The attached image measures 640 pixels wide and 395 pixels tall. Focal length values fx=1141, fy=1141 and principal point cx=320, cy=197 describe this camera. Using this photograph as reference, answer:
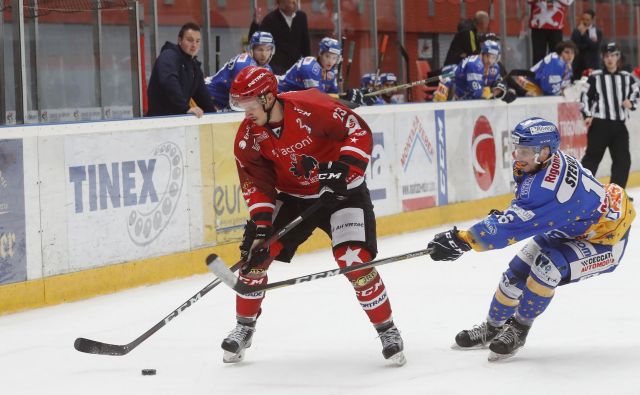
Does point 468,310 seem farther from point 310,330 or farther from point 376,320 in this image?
point 376,320

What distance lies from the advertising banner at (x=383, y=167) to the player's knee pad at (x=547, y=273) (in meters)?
4.12

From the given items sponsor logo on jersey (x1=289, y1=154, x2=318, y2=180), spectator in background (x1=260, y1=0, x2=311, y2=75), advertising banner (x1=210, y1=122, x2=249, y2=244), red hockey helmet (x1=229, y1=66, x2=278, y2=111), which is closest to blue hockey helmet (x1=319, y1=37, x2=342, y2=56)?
spectator in background (x1=260, y1=0, x2=311, y2=75)

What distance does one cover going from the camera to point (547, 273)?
4281mm

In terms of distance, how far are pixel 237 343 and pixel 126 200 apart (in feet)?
7.01

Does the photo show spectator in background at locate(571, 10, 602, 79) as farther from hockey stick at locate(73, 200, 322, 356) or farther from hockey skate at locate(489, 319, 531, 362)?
hockey stick at locate(73, 200, 322, 356)

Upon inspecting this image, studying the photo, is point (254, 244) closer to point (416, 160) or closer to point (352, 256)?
point (352, 256)

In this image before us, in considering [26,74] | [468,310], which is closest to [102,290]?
[26,74]

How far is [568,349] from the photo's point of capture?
15.0 feet

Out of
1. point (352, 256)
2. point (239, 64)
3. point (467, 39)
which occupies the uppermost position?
point (467, 39)

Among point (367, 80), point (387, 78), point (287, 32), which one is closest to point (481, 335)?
point (287, 32)

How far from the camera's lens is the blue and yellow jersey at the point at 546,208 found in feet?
13.6

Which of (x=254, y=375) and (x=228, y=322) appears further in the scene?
(x=228, y=322)

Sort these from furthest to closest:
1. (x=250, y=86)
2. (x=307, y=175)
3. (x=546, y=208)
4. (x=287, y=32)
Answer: (x=287, y=32) < (x=307, y=175) < (x=250, y=86) < (x=546, y=208)

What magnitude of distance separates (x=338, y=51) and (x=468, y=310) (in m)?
3.52
